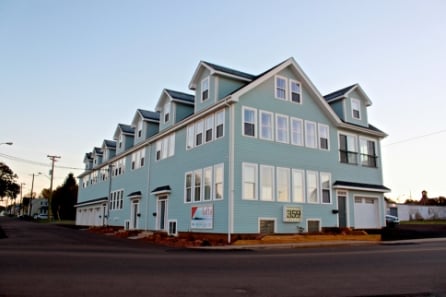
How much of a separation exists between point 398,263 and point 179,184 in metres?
15.6

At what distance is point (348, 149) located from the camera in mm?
26688

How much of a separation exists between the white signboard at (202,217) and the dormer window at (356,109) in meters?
14.0

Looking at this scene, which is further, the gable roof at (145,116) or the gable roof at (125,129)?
the gable roof at (125,129)

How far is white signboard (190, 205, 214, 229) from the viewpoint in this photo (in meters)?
20.9

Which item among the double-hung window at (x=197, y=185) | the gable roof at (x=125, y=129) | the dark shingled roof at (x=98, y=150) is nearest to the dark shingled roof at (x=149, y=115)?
the gable roof at (x=125, y=129)

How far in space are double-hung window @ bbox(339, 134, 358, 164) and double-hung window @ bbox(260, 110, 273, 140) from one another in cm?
672

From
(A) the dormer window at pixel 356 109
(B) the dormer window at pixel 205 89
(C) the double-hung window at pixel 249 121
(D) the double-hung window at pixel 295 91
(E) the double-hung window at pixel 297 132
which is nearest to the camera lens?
(C) the double-hung window at pixel 249 121

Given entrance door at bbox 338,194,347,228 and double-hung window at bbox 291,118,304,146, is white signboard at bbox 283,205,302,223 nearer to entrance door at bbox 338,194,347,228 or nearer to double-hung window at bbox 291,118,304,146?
double-hung window at bbox 291,118,304,146

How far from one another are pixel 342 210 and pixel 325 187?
98.2 inches

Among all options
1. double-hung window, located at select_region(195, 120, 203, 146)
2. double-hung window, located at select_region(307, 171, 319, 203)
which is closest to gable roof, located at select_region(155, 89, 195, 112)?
double-hung window, located at select_region(195, 120, 203, 146)

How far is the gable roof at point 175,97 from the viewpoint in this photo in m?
26.9

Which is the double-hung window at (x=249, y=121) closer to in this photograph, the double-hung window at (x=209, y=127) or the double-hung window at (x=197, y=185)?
the double-hung window at (x=209, y=127)

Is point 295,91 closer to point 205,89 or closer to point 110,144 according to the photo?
point 205,89

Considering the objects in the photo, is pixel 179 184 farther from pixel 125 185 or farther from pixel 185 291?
pixel 185 291
